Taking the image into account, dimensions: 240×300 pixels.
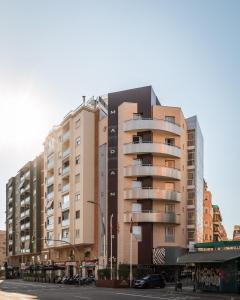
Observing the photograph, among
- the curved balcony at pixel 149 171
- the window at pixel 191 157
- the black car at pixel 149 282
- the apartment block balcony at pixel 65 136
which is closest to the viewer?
the black car at pixel 149 282

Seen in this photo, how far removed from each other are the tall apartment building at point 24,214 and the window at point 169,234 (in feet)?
135

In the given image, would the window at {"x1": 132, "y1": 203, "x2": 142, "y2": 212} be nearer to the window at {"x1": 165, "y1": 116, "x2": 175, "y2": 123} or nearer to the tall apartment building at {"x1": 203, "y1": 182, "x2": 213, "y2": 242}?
the window at {"x1": 165, "y1": 116, "x2": 175, "y2": 123}

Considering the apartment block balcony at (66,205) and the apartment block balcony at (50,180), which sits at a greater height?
the apartment block balcony at (50,180)

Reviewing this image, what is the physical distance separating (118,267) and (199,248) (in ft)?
71.5

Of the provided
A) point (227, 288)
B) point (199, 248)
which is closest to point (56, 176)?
point (199, 248)

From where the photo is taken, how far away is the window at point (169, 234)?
85.6 meters

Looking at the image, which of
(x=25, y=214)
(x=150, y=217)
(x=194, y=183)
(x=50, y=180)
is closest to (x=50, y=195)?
(x=50, y=180)

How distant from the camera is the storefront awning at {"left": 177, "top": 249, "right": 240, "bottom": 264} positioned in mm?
50906

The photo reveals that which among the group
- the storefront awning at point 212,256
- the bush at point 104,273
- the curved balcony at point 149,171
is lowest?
the bush at point 104,273

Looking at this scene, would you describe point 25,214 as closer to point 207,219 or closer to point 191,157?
point 207,219

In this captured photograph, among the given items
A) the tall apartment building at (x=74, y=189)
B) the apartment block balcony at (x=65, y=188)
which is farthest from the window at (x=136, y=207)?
the apartment block balcony at (x=65, y=188)

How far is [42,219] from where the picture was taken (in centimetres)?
13150

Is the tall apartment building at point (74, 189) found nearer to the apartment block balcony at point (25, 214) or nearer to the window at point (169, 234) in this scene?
the window at point (169, 234)

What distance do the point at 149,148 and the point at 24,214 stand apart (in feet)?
228
